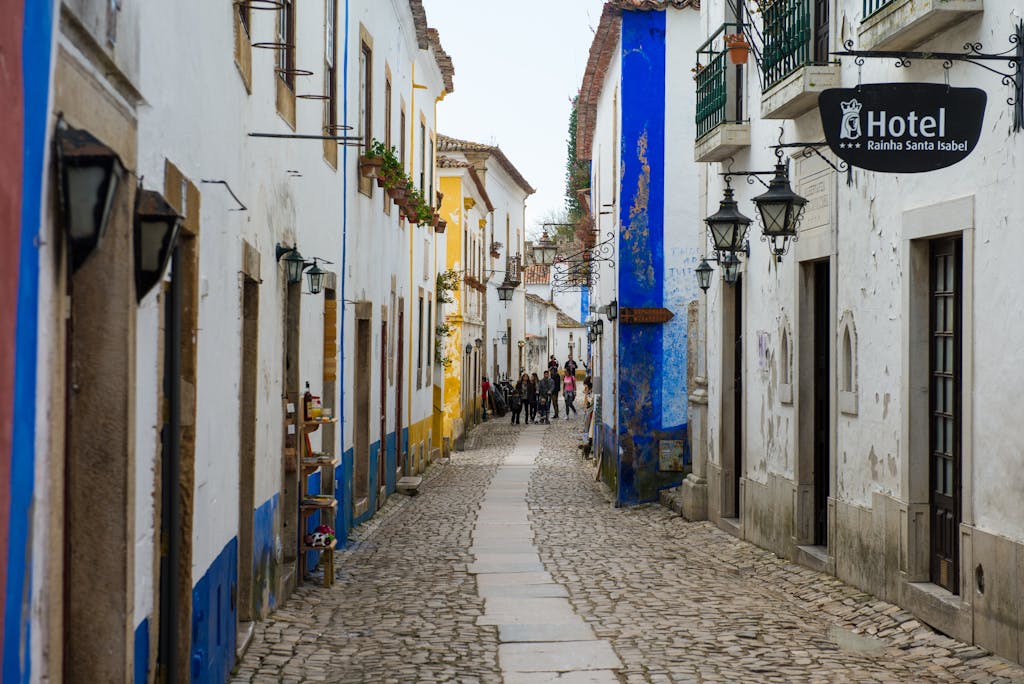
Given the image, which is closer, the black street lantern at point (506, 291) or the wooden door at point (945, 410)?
the wooden door at point (945, 410)

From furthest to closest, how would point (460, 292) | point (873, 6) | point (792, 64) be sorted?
point (460, 292)
point (792, 64)
point (873, 6)

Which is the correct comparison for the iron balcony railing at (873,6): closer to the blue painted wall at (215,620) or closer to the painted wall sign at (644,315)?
the blue painted wall at (215,620)

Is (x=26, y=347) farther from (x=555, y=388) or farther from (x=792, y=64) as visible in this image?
(x=555, y=388)

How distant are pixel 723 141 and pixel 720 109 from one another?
0.68 m

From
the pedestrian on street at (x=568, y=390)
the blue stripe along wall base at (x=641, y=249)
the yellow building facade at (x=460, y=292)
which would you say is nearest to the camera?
the blue stripe along wall base at (x=641, y=249)

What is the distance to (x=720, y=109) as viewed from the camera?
15.3 m

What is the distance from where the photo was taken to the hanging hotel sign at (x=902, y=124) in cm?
719

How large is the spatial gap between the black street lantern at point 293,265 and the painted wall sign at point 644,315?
31.2 feet

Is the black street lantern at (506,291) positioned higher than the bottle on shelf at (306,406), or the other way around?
the black street lantern at (506,291)

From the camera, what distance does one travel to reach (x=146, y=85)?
5113mm

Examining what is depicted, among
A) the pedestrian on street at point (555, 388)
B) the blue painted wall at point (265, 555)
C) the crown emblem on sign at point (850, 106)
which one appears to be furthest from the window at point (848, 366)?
the pedestrian on street at point (555, 388)

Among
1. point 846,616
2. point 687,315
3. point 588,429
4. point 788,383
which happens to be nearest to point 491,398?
point 588,429

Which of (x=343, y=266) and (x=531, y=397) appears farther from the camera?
(x=531, y=397)

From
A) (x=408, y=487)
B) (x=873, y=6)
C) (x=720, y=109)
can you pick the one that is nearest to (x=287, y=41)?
(x=873, y=6)
